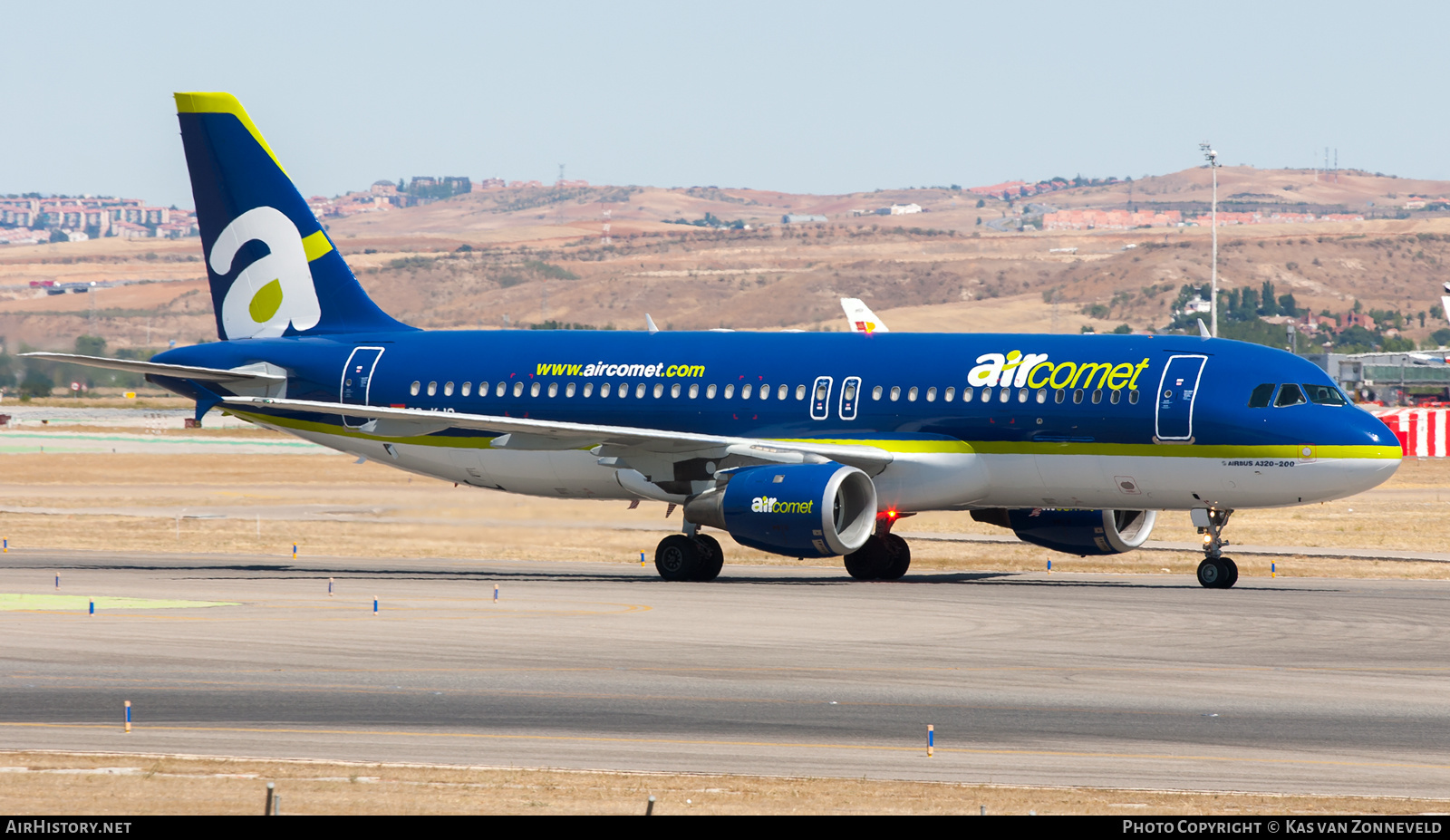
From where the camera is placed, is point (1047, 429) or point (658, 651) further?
point (1047, 429)

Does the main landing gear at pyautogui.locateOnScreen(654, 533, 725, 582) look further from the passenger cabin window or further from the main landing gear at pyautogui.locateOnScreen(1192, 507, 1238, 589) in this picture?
the passenger cabin window

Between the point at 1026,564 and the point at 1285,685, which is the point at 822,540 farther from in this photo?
the point at 1285,685

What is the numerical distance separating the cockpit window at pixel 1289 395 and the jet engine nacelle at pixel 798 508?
814 cm

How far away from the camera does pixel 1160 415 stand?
3509 centimetres

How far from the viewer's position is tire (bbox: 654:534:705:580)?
3772 centimetres

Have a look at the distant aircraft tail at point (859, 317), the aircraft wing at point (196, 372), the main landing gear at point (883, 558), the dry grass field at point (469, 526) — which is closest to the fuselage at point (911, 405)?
the aircraft wing at point (196, 372)

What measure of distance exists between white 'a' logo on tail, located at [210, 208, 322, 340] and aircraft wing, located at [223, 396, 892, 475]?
4799mm

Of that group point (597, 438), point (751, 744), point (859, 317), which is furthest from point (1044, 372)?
point (751, 744)

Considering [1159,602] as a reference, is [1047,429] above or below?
above

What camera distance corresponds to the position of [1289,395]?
34.9 m

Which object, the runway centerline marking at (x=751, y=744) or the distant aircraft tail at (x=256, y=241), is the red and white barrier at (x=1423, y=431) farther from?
the runway centerline marking at (x=751, y=744)

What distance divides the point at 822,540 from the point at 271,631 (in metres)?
11.2

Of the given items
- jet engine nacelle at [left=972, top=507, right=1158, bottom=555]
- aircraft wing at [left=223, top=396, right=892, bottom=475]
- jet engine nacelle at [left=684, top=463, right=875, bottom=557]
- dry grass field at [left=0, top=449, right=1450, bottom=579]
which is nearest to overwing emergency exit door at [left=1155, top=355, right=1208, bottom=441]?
jet engine nacelle at [left=972, top=507, right=1158, bottom=555]

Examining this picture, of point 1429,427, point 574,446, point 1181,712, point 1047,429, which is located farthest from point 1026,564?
point 1429,427
